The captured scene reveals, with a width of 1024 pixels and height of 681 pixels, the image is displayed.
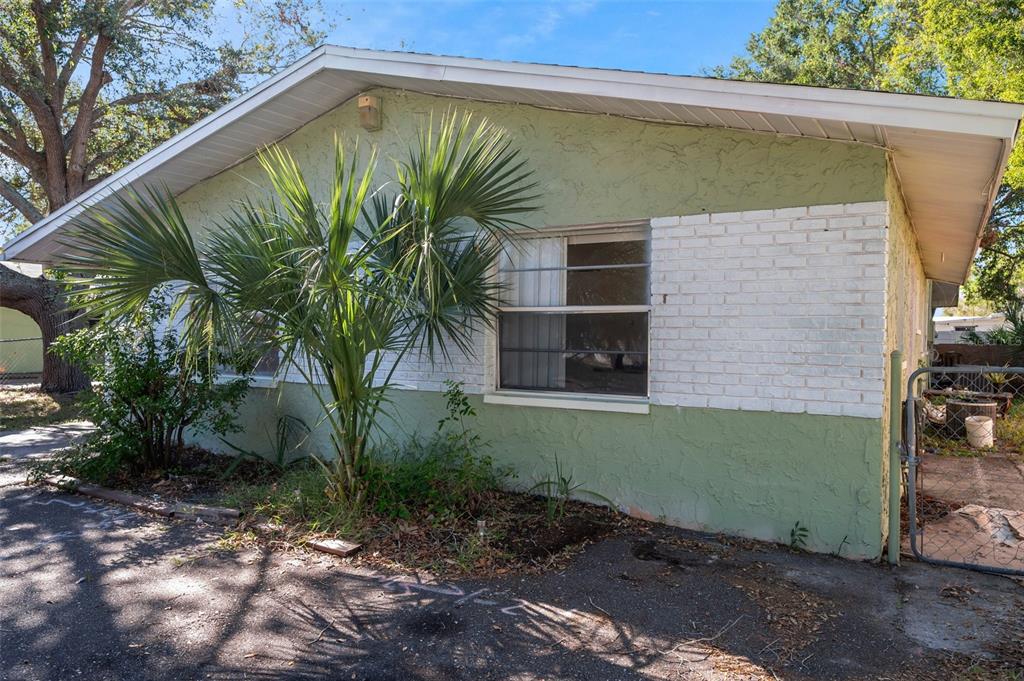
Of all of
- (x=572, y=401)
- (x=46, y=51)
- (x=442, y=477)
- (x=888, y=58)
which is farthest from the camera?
(x=888, y=58)

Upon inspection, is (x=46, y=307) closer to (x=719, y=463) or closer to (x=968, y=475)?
(x=719, y=463)

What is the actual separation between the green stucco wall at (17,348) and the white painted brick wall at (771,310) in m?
22.7

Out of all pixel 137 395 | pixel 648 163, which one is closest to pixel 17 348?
pixel 137 395

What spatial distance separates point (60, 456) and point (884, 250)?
823cm

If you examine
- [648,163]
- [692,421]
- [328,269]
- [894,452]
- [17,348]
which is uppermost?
[648,163]

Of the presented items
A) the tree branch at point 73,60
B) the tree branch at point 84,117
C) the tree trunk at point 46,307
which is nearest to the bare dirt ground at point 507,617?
the tree trunk at point 46,307

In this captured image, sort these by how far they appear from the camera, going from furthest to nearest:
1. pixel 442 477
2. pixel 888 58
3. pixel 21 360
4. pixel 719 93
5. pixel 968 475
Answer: pixel 21 360
pixel 888 58
pixel 968 475
pixel 442 477
pixel 719 93

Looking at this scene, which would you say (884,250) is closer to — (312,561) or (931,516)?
(931,516)

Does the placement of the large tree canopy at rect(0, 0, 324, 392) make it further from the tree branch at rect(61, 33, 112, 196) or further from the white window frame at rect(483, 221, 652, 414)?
the white window frame at rect(483, 221, 652, 414)

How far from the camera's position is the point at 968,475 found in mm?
7816

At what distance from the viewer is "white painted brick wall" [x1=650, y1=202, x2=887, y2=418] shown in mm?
4742

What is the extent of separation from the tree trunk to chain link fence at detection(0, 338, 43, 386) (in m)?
5.81

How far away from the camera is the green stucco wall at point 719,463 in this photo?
482 cm

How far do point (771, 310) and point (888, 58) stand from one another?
20.2 meters
